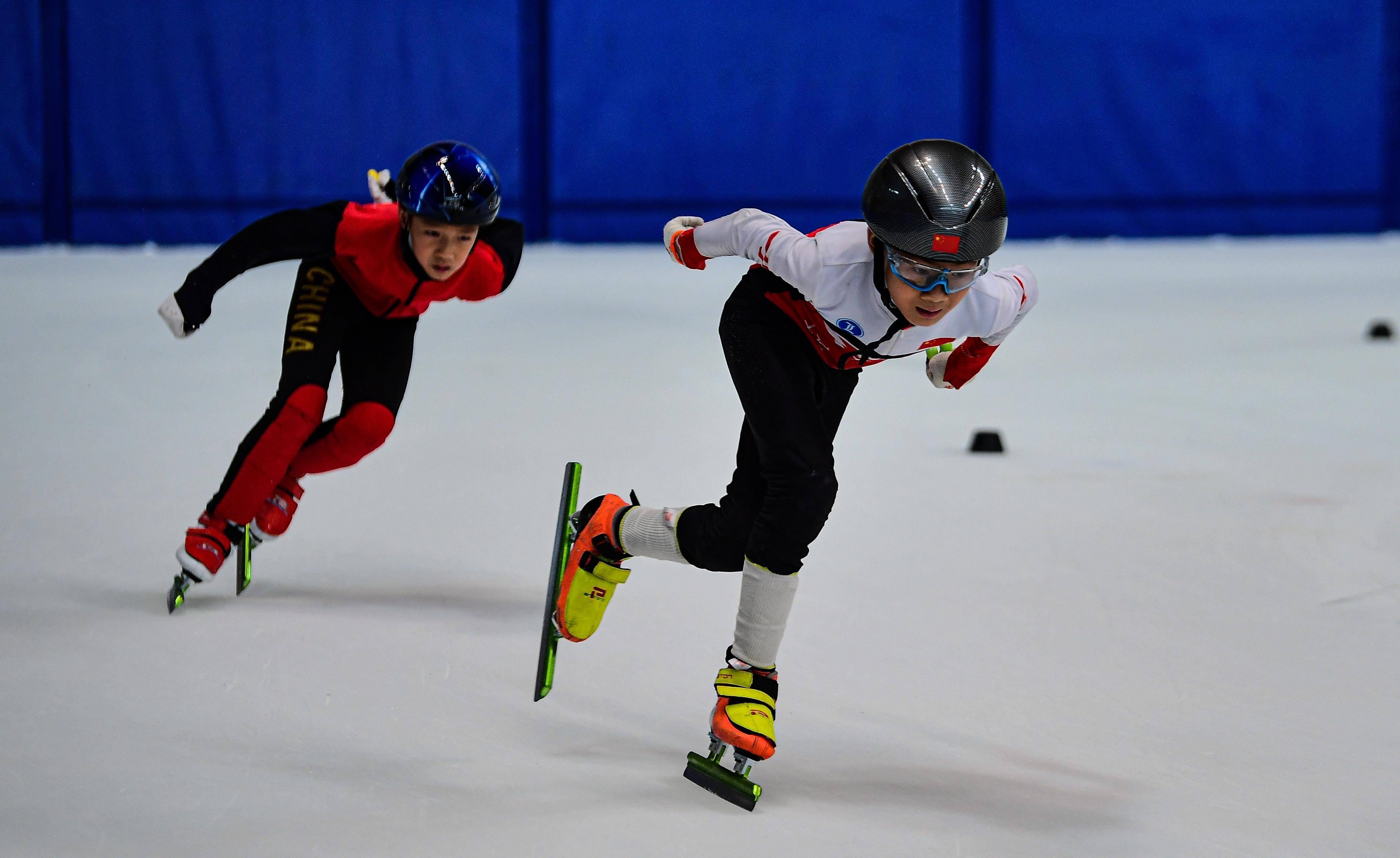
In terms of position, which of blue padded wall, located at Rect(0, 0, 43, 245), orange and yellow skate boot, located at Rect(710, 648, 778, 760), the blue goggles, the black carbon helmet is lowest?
blue padded wall, located at Rect(0, 0, 43, 245)

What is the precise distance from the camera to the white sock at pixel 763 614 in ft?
7.50

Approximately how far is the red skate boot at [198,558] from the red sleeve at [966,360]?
1.65m

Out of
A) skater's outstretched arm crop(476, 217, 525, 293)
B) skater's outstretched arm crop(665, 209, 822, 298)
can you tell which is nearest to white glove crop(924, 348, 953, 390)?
skater's outstretched arm crop(665, 209, 822, 298)

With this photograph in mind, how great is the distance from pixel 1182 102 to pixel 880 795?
1221cm

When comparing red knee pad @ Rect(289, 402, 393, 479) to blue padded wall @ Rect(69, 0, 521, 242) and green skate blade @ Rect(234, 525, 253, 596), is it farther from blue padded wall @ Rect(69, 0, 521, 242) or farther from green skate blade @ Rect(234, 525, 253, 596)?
blue padded wall @ Rect(69, 0, 521, 242)

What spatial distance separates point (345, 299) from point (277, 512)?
1.74ft

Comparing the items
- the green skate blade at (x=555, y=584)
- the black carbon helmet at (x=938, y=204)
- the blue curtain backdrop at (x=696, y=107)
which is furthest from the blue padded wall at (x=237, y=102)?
the black carbon helmet at (x=938, y=204)

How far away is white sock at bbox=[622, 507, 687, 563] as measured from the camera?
2.76 m

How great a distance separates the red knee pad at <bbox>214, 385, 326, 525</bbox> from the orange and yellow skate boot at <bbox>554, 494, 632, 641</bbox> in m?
0.80

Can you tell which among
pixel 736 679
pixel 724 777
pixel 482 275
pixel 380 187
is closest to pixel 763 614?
pixel 736 679

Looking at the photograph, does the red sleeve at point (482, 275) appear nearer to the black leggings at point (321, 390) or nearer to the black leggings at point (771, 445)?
the black leggings at point (321, 390)

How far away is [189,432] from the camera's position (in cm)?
500

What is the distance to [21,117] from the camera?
11.7 meters

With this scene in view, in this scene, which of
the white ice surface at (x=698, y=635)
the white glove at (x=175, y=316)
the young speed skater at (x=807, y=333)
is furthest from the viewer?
the white glove at (x=175, y=316)
